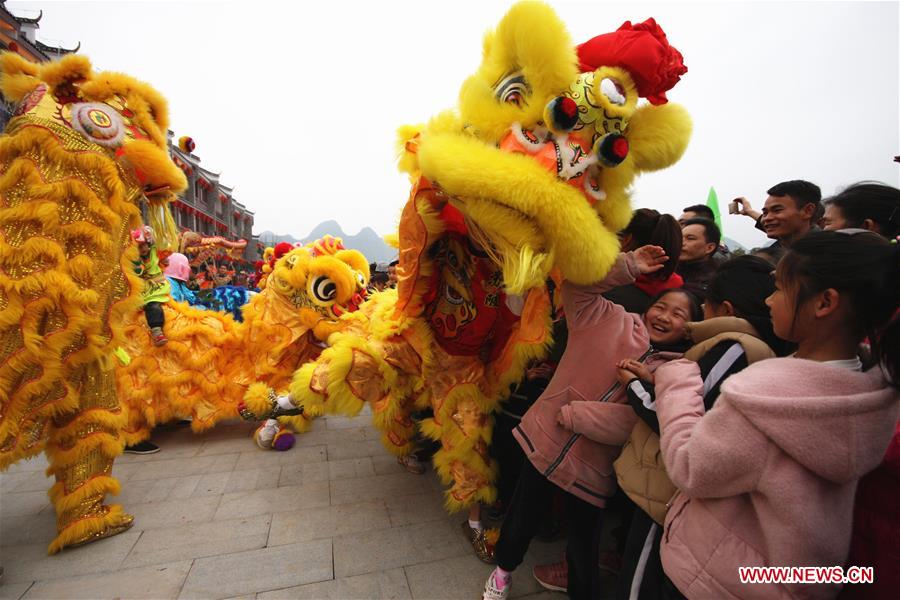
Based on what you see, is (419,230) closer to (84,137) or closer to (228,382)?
(84,137)

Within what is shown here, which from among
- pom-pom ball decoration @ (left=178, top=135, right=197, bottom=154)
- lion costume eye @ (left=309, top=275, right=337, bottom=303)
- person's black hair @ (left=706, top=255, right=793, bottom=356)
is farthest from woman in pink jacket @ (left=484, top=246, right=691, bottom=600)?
pom-pom ball decoration @ (left=178, top=135, right=197, bottom=154)

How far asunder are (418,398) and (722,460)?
171 centimetres

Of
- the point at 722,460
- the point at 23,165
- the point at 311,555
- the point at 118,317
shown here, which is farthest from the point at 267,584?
the point at 23,165

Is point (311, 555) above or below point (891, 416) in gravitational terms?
below

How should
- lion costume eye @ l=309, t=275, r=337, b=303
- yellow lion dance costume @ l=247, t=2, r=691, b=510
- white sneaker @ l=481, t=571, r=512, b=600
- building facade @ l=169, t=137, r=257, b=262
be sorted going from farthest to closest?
building facade @ l=169, t=137, r=257, b=262 < lion costume eye @ l=309, t=275, r=337, b=303 < white sneaker @ l=481, t=571, r=512, b=600 < yellow lion dance costume @ l=247, t=2, r=691, b=510

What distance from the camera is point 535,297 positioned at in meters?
1.89

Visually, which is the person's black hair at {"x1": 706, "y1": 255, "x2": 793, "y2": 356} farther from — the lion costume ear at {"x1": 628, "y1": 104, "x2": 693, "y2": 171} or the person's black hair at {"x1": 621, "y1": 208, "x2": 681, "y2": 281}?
the lion costume ear at {"x1": 628, "y1": 104, "x2": 693, "y2": 171}

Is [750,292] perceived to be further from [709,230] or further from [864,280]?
[709,230]

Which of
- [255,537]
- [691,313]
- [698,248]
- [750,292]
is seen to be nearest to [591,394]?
[691,313]

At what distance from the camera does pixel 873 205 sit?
58.2 inches

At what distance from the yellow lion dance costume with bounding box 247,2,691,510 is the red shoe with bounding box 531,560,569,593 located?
0.41 metres

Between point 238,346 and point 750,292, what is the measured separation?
372 cm

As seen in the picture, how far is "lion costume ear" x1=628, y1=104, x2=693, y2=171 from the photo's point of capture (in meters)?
1.46

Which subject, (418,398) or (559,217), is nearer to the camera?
(559,217)
